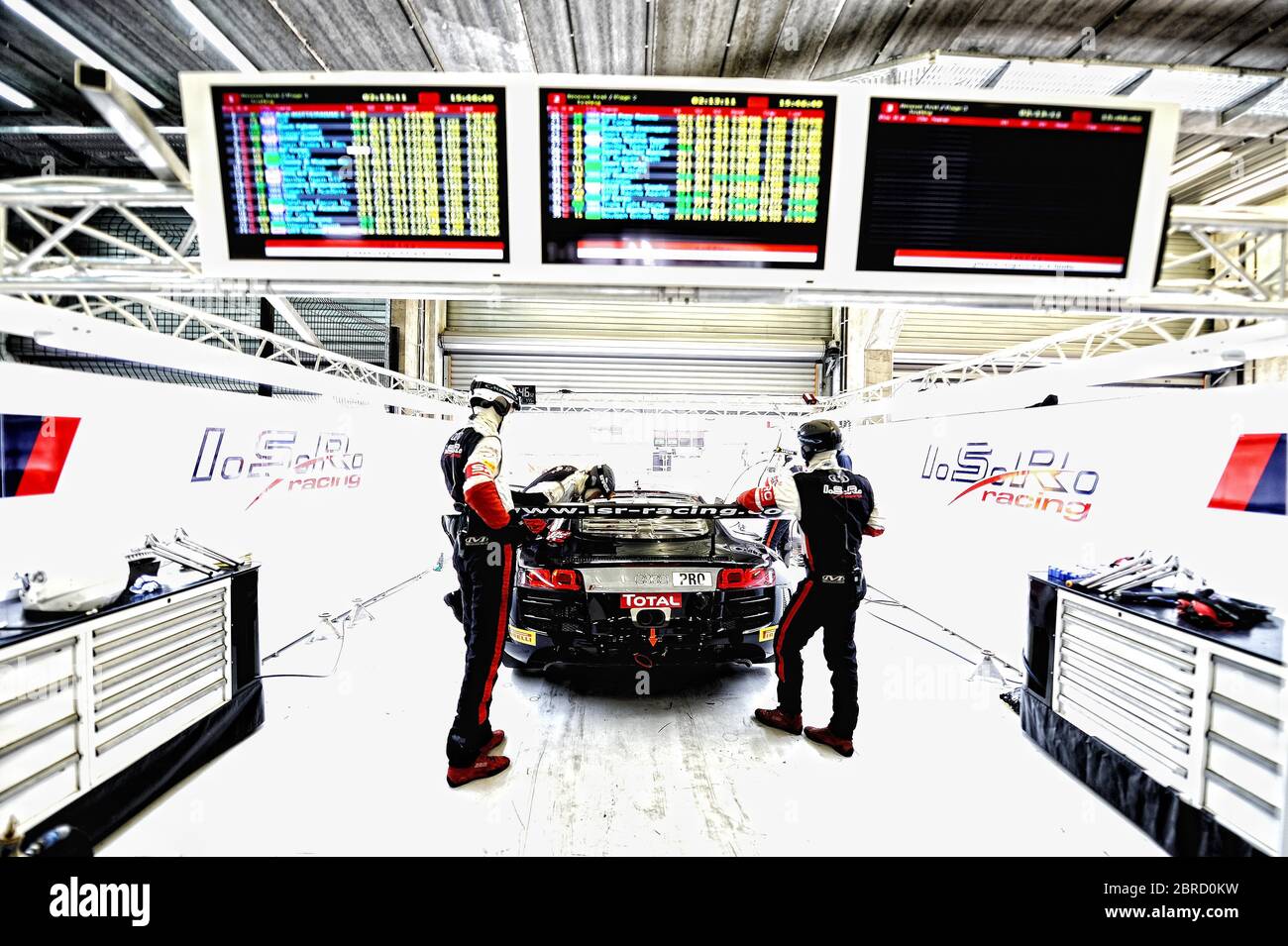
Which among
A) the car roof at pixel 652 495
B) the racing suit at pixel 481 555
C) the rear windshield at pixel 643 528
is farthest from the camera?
the car roof at pixel 652 495

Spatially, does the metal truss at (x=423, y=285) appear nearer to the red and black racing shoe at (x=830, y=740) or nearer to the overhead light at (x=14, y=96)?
the overhead light at (x=14, y=96)

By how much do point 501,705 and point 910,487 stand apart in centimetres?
472

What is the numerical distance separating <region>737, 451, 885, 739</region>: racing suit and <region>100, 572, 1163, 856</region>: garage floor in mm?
363

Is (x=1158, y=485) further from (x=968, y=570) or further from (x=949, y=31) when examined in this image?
(x=949, y=31)

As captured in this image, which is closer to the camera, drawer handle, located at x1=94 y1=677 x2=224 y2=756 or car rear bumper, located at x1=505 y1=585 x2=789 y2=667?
drawer handle, located at x1=94 y1=677 x2=224 y2=756

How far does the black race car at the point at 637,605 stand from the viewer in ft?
9.37

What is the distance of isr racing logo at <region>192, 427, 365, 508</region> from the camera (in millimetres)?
3416

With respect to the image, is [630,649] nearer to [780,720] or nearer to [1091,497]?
[780,720]

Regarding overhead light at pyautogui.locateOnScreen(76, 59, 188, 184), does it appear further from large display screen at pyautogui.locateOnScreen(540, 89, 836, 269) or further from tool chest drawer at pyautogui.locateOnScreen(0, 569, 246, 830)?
tool chest drawer at pyautogui.locateOnScreen(0, 569, 246, 830)

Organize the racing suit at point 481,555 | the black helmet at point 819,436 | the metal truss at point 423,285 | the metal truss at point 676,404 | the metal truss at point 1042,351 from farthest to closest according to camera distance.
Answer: the metal truss at point 676,404 < the metal truss at point 1042,351 < the black helmet at point 819,436 < the racing suit at point 481,555 < the metal truss at point 423,285

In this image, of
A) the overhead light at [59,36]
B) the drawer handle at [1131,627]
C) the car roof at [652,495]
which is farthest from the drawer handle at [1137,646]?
the overhead light at [59,36]

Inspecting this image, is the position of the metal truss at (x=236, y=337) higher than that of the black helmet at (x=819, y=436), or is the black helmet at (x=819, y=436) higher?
the metal truss at (x=236, y=337)

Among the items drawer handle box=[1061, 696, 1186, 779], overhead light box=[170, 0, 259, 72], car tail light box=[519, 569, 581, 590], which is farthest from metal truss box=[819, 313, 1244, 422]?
overhead light box=[170, 0, 259, 72]

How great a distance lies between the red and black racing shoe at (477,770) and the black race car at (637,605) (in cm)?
55
